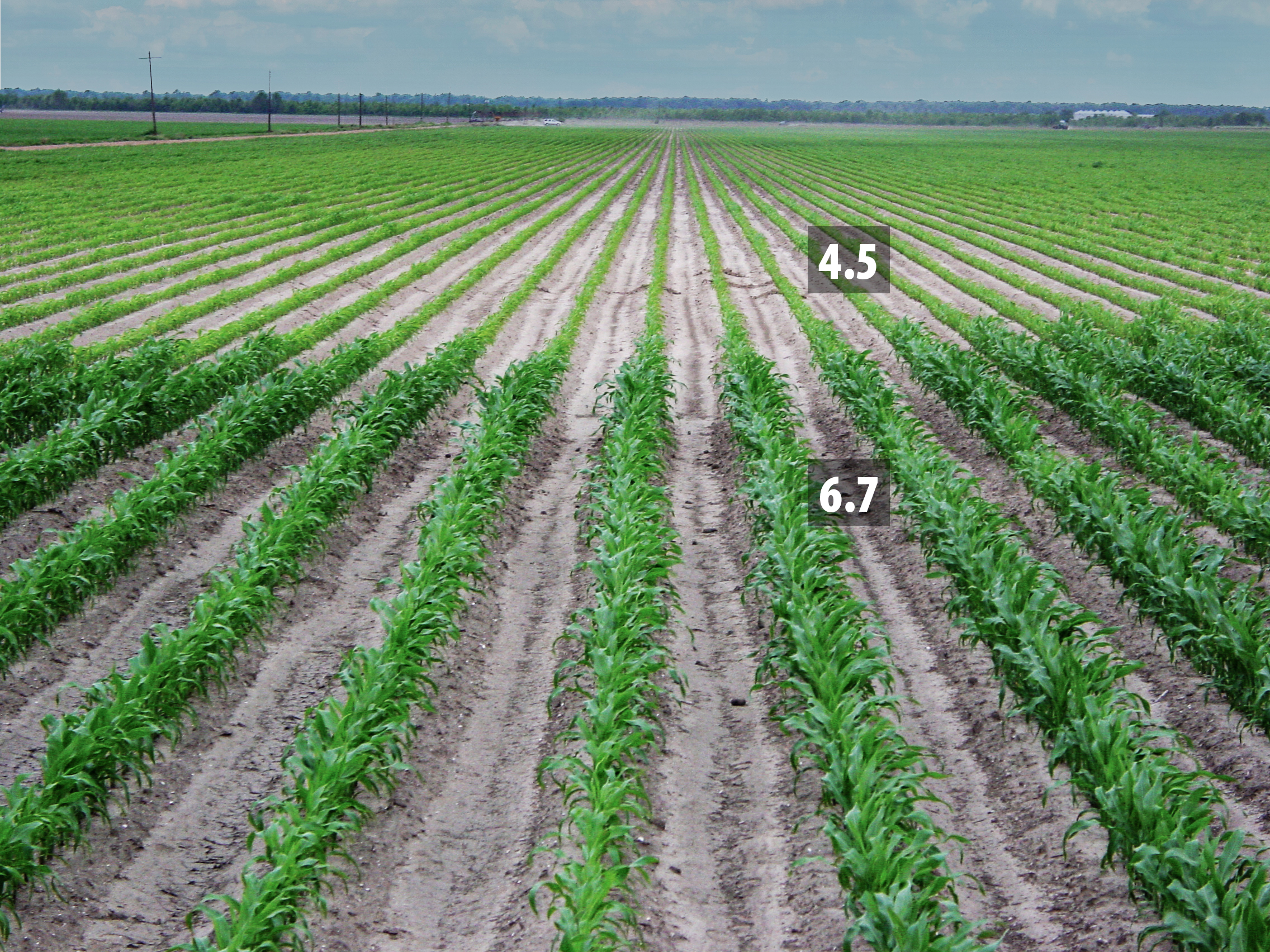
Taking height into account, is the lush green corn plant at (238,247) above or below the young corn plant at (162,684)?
above

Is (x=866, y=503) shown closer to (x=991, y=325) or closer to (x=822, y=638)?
(x=822, y=638)

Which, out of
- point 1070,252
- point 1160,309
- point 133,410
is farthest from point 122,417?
point 1070,252

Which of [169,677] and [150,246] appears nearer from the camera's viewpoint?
[169,677]

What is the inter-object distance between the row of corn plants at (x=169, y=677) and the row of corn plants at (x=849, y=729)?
3.56 meters

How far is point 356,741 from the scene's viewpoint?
5879mm

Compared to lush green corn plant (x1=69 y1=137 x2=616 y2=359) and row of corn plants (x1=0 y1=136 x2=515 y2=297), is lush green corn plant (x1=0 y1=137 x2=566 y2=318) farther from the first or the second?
lush green corn plant (x1=69 y1=137 x2=616 y2=359)

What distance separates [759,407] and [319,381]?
16.8 feet

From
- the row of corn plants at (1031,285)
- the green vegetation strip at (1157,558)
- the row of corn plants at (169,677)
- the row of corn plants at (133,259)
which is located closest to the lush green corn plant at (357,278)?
the row of corn plants at (133,259)

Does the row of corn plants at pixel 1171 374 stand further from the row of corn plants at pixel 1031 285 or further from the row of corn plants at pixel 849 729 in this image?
the row of corn plants at pixel 849 729

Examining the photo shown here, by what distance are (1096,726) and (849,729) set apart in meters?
1.29

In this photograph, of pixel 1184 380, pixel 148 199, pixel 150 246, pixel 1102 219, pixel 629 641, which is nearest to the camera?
pixel 629 641

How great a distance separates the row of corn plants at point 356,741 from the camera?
485 centimetres

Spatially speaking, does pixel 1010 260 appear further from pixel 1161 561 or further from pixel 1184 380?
pixel 1161 561

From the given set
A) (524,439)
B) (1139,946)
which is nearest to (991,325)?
(524,439)
